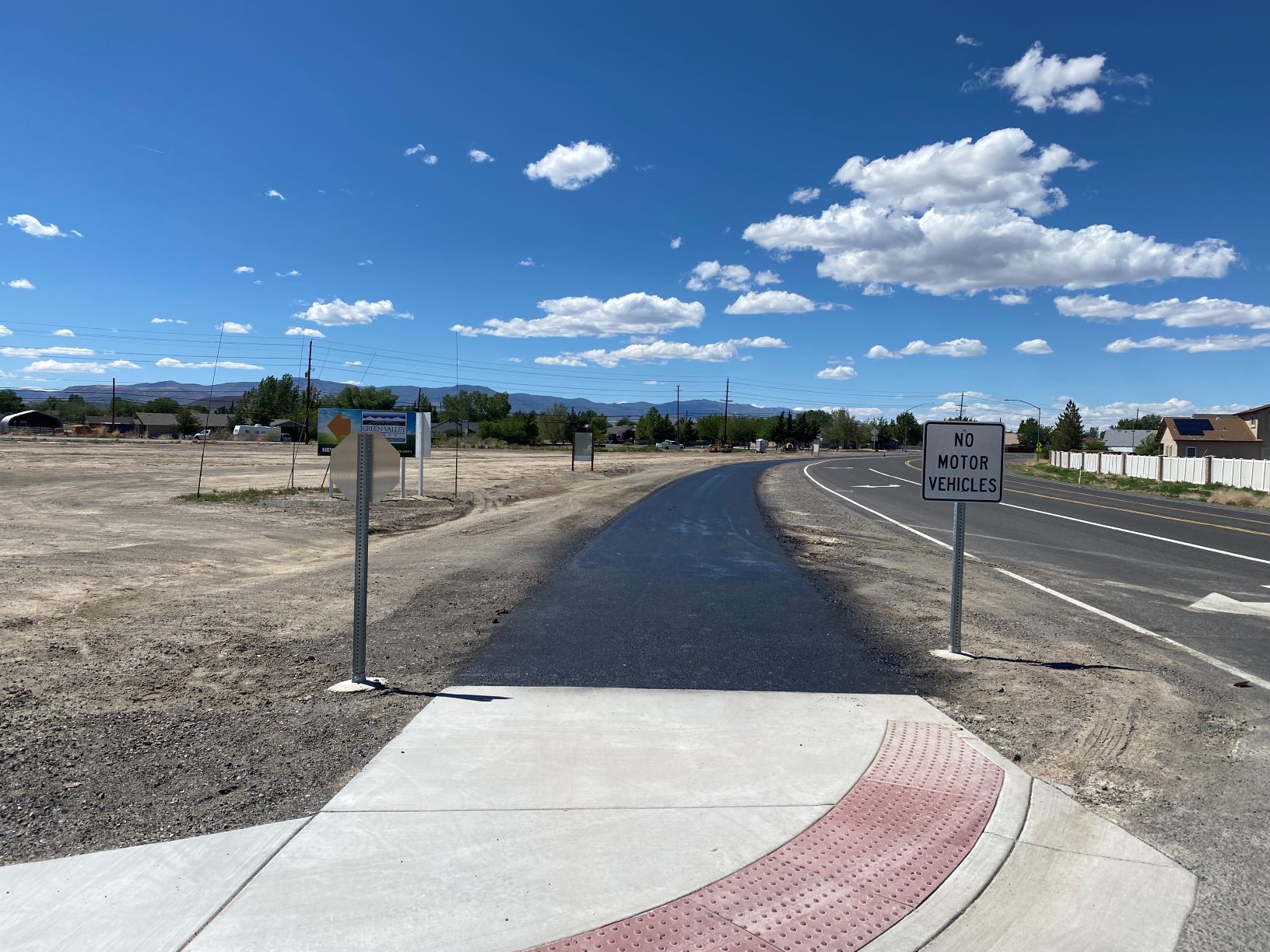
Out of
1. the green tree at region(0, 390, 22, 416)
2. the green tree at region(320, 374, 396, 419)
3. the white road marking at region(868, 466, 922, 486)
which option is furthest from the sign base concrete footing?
the green tree at region(0, 390, 22, 416)

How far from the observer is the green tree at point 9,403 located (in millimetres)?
170375

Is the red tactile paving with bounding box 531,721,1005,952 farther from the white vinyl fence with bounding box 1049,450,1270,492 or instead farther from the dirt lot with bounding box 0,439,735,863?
the white vinyl fence with bounding box 1049,450,1270,492

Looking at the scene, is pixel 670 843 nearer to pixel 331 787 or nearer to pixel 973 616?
pixel 331 787

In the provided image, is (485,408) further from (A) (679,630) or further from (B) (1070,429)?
(A) (679,630)

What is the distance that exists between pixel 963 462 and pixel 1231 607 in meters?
5.50

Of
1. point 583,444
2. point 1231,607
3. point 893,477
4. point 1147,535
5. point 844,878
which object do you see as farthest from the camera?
point 583,444

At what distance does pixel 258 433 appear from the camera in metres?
130

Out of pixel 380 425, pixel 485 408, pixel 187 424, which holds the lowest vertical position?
pixel 380 425

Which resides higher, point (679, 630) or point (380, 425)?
point (380, 425)

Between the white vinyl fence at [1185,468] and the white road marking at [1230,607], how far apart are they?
31902 millimetres

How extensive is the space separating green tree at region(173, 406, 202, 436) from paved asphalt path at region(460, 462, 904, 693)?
135 m

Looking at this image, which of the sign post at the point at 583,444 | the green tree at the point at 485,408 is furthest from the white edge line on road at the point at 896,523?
the green tree at the point at 485,408

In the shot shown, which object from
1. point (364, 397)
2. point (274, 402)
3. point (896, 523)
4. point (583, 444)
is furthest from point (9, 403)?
point (896, 523)

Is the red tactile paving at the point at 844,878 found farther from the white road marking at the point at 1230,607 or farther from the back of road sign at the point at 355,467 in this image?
the white road marking at the point at 1230,607
